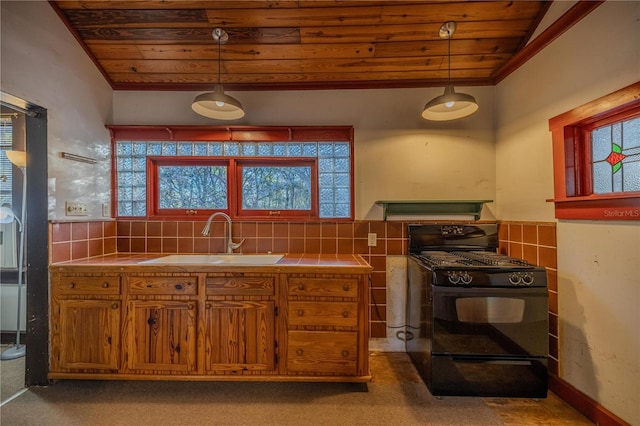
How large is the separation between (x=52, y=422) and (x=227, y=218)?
158 cm

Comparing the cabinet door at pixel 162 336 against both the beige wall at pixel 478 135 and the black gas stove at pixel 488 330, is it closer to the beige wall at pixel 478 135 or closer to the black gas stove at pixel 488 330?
the beige wall at pixel 478 135

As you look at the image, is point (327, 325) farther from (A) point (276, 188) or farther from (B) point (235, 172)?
(B) point (235, 172)

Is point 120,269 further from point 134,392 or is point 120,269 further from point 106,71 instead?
point 106,71

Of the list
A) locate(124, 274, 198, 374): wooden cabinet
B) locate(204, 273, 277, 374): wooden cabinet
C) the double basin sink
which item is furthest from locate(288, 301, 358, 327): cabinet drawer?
locate(124, 274, 198, 374): wooden cabinet

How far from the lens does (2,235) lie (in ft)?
7.78

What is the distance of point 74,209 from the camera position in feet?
6.68

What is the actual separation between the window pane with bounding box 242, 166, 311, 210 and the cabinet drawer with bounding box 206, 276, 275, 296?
0.81 metres

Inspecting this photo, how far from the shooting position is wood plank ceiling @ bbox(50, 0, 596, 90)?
1.89m

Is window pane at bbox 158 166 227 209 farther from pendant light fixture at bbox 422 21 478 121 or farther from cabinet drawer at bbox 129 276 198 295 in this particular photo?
pendant light fixture at bbox 422 21 478 121

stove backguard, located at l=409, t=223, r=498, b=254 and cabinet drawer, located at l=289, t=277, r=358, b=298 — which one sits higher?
stove backguard, located at l=409, t=223, r=498, b=254

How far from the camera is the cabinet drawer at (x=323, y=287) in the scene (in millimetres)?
1806

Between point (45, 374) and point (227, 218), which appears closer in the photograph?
point (45, 374)

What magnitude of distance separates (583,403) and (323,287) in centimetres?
170

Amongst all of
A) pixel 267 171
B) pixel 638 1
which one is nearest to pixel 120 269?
pixel 267 171
